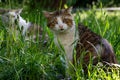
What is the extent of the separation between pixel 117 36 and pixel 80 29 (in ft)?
2.80

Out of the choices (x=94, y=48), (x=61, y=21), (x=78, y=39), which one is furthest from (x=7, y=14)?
(x=94, y=48)

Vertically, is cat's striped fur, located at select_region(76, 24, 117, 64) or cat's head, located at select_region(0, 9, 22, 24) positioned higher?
cat's head, located at select_region(0, 9, 22, 24)

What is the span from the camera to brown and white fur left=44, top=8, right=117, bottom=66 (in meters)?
4.57

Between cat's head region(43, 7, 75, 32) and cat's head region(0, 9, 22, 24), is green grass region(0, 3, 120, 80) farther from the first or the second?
cat's head region(0, 9, 22, 24)

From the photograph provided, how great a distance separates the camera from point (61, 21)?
4938 mm

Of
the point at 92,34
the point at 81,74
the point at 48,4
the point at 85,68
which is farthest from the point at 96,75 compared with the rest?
the point at 48,4

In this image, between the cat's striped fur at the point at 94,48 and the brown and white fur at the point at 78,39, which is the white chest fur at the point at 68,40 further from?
the cat's striped fur at the point at 94,48

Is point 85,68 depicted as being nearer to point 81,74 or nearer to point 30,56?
point 81,74

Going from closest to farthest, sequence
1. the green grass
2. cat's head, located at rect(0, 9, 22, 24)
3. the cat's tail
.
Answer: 1. the green grass
2. the cat's tail
3. cat's head, located at rect(0, 9, 22, 24)

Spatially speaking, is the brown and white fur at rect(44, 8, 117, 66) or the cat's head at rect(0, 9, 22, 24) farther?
the cat's head at rect(0, 9, 22, 24)

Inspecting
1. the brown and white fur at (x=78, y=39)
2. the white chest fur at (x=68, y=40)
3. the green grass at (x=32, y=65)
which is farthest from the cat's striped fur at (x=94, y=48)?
the green grass at (x=32, y=65)

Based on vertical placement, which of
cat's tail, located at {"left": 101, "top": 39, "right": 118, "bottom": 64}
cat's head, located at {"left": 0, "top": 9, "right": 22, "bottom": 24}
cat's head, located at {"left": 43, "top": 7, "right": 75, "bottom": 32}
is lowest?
cat's tail, located at {"left": 101, "top": 39, "right": 118, "bottom": 64}

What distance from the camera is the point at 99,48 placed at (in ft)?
15.1

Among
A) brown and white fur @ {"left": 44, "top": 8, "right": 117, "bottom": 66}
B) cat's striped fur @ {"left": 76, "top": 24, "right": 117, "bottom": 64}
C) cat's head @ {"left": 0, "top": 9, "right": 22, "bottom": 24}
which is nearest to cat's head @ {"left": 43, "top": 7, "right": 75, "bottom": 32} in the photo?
brown and white fur @ {"left": 44, "top": 8, "right": 117, "bottom": 66}
